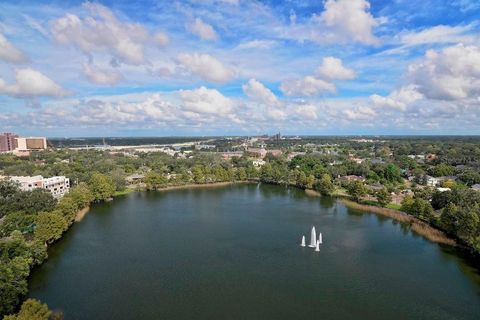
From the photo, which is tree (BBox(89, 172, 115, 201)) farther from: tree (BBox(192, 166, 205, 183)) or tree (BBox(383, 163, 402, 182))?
tree (BBox(383, 163, 402, 182))

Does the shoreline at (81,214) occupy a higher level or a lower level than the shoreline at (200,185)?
higher

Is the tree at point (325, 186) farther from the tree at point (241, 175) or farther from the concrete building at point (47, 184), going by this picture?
the concrete building at point (47, 184)

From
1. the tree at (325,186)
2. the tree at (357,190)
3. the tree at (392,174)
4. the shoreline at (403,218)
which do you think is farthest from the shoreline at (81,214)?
the tree at (392,174)

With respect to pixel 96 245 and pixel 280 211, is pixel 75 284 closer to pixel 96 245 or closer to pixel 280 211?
pixel 96 245

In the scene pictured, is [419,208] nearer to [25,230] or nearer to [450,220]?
[450,220]

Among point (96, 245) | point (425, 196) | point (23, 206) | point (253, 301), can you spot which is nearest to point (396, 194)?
point (425, 196)

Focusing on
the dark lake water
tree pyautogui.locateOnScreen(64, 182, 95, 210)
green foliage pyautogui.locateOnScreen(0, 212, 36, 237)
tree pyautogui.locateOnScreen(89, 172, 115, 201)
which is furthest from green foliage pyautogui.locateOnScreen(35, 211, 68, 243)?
tree pyautogui.locateOnScreen(89, 172, 115, 201)

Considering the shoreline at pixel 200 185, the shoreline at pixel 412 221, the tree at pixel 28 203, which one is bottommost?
the shoreline at pixel 412 221

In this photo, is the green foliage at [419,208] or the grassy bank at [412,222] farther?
Result: the green foliage at [419,208]
